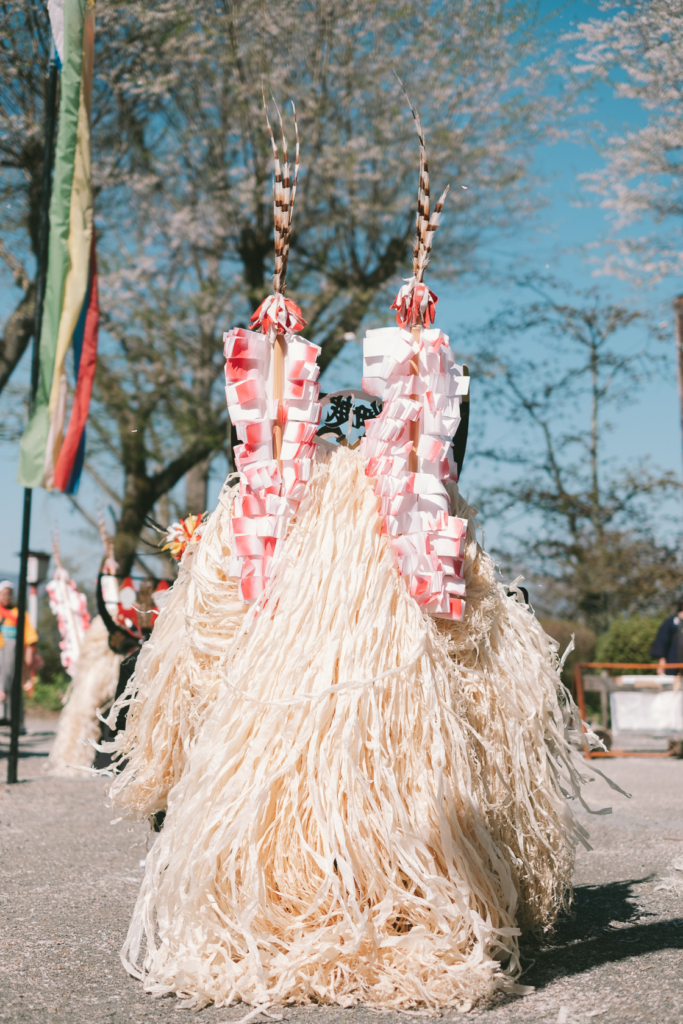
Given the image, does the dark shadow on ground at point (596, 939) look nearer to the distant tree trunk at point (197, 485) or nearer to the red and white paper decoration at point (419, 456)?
the red and white paper decoration at point (419, 456)

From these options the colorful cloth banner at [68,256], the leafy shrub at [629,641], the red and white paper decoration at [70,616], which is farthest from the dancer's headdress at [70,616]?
the leafy shrub at [629,641]

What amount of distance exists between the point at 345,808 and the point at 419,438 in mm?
1148

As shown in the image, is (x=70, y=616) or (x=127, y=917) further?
(x=70, y=616)

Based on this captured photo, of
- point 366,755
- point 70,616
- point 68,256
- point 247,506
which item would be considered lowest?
point 366,755

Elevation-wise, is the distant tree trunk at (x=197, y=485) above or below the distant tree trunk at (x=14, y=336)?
below

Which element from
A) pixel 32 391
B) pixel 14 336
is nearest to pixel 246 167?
pixel 14 336

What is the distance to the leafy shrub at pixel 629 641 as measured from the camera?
12641mm

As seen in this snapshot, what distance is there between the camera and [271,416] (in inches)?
114

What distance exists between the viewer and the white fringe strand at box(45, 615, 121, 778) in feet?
23.1

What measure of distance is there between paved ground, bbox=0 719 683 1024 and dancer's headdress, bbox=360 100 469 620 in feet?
3.67

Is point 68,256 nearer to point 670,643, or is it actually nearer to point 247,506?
point 247,506

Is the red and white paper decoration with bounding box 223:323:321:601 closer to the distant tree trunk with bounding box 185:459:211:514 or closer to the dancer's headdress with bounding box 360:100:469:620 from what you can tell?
the dancer's headdress with bounding box 360:100:469:620

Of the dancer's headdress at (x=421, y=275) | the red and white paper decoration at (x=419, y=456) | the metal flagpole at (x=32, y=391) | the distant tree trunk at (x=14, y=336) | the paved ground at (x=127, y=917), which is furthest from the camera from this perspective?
the distant tree trunk at (x=14, y=336)

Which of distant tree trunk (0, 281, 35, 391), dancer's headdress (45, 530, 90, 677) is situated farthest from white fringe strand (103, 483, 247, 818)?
distant tree trunk (0, 281, 35, 391)
